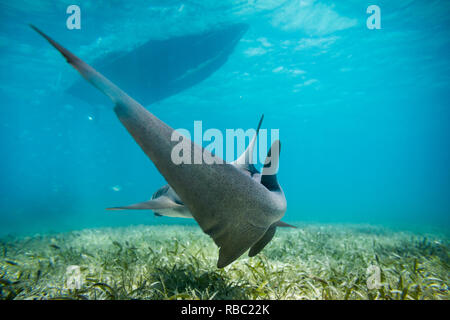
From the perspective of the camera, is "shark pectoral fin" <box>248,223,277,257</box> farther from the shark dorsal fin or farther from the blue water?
the blue water

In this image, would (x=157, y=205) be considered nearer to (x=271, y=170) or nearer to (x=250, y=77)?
(x=271, y=170)

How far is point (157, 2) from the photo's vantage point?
13.8 meters

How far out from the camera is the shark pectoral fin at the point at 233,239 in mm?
1391

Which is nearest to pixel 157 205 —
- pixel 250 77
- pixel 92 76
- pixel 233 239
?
pixel 233 239

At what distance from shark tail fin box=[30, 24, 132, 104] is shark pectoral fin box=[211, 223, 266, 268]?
1.03m

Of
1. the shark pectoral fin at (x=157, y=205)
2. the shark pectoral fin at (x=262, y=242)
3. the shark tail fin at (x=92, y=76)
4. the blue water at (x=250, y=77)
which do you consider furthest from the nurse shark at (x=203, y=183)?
the blue water at (x=250, y=77)

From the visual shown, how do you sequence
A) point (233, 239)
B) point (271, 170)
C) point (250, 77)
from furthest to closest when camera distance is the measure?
1. point (250, 77)
2. point (271, 170)
3. point (233, 239)

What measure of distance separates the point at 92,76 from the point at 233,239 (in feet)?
4.33

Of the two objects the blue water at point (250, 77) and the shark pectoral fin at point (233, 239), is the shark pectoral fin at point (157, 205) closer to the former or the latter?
the shark pectoral fin at point (233, 239)

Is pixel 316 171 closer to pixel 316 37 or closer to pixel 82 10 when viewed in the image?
pixel 316 37

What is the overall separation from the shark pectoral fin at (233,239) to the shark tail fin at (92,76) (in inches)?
40.7

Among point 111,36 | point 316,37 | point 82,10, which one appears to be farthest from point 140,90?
point 316,37

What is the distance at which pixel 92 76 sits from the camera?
1180mm

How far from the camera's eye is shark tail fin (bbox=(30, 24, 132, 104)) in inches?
44.3
